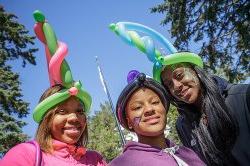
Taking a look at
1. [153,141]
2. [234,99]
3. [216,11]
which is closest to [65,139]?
[153,141]

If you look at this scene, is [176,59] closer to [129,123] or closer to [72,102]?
[129,123]

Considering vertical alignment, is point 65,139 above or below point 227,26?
below

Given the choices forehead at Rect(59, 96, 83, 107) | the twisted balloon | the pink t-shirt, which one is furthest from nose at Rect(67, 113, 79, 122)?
the twisted balloon

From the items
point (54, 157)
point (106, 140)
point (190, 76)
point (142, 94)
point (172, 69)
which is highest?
point (172, 69)

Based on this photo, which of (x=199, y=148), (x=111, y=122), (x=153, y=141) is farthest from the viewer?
(x=111, y=122)

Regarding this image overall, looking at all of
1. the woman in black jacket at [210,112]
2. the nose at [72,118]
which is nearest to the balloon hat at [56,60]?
the nose at [72,118]

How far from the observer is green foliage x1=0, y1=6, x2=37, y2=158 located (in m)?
12.3

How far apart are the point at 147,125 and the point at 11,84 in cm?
1084

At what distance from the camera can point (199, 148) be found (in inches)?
143

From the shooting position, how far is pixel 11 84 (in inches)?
508

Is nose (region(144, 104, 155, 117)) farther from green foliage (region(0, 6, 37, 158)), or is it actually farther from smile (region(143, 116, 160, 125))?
green foliage (region(0, 6, 37, 158))

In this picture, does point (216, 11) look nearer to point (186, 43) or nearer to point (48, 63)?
point (186, 43)

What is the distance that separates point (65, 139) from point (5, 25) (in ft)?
36.5

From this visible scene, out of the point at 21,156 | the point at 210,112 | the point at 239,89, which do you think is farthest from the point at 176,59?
the point at 21,156
